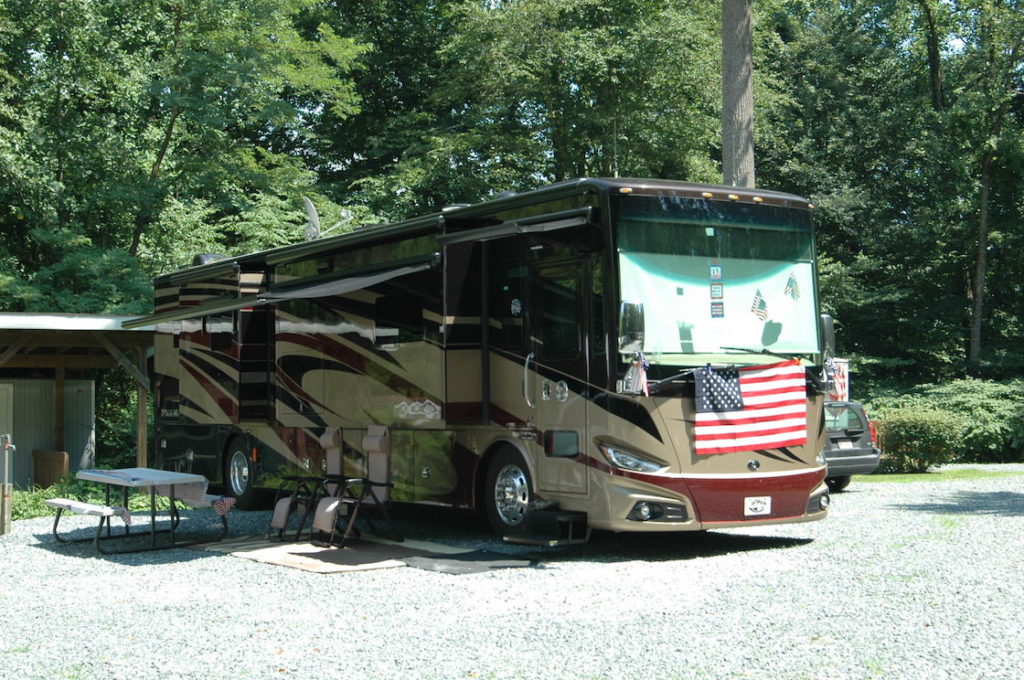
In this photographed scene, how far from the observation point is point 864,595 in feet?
25.6

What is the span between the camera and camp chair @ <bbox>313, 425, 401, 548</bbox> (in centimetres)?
1084

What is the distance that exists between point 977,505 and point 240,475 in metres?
8.98

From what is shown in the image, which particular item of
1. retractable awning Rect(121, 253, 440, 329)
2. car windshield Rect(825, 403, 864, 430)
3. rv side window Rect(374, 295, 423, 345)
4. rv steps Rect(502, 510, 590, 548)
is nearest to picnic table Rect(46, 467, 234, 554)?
retractable awning Rect(121, 253, 440, 329)

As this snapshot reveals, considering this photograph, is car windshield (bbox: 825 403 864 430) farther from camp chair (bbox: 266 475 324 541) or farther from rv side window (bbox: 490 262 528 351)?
camp chair (bbox: 266 475 324 541)

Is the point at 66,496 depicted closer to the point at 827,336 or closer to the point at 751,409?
the point at 751,409

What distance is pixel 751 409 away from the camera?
9867 millimetres

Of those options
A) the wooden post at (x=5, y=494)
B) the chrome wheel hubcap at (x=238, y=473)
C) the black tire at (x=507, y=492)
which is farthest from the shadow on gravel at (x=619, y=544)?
the wooden post at (x=5, y=494)

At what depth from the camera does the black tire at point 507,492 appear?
10.5 metres

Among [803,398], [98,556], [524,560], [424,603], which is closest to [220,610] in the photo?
[424,603]

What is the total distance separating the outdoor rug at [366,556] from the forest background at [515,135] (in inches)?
352

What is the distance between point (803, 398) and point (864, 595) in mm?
2575

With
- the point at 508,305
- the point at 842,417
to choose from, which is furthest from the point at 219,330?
the point at 842,417

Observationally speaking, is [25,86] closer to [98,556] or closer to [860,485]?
[98,556]

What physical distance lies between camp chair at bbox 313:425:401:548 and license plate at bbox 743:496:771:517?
3389 millimetres
